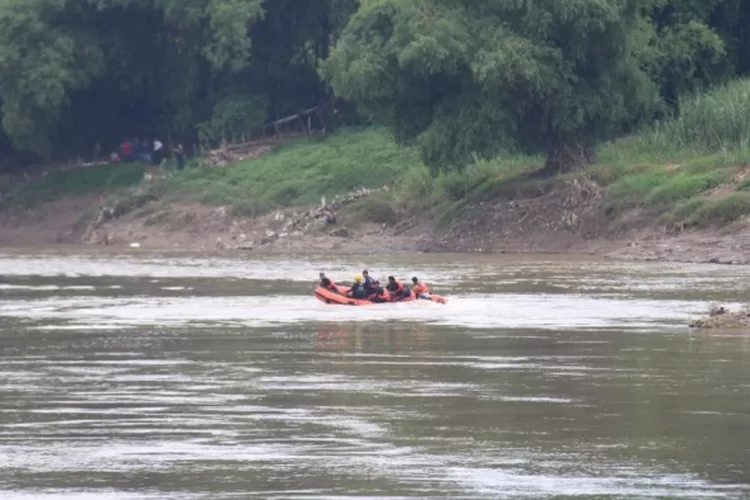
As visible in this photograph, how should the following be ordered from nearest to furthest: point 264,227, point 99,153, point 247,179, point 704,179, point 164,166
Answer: point 704,179, point 264,227, point 247,179, point 164,166, point 99,153

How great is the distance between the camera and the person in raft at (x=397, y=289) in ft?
105

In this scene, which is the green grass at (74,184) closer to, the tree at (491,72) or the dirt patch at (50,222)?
the dirt patch at (50,222)

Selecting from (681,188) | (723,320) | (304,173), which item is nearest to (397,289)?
(723,320)

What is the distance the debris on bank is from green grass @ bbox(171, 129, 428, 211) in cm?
3087

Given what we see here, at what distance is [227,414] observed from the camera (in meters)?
18.2

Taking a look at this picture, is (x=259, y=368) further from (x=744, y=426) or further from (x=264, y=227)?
(x=264, y=227)

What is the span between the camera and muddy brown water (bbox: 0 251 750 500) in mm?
14891

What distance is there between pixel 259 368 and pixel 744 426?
697 centimetres

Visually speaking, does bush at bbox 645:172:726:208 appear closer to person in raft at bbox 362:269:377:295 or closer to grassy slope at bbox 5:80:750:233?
grassy slope at bbox 5:80:750:233

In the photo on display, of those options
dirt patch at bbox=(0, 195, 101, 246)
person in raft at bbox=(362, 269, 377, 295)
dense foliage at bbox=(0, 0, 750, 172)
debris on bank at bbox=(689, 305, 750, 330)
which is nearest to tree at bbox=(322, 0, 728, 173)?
dense foliage at bbox=(0, 0, 750, 172)

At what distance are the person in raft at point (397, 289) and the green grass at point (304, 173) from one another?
981 inches

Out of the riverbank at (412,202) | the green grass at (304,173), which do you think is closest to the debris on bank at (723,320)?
the riverbank at (412,202)

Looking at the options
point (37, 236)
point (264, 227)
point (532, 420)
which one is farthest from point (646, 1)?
point (532, 420)

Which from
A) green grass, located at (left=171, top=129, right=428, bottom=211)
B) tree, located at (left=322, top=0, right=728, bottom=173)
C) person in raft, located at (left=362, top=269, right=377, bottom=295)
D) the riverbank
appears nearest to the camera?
person in raft, located at (left=362, top=269, right=377, bottom=295)
